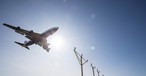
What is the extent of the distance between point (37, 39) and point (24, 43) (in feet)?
28.2

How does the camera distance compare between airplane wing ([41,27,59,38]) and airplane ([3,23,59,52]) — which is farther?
airplane wing ([41,27,59,38])

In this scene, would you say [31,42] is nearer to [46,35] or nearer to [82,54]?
[46,35]

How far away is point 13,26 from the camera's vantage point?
120 ft

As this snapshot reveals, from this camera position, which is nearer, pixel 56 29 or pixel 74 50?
pixel 74 50

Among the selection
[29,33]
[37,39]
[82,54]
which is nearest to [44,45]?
[37,39]

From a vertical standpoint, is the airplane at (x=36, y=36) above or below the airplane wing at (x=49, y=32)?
below

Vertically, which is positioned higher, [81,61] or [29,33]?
[29,33]

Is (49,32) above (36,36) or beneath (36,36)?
above

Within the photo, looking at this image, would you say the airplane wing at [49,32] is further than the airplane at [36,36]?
Yes

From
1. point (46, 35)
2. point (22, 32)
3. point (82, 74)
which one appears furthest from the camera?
point (46, 35)

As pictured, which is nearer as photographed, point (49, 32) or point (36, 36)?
point (36, 36)

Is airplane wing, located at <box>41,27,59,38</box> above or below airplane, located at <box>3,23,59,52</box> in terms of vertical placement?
above

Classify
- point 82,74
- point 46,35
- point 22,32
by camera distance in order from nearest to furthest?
1. point 82,74
2. point 22,32
3. point 46,35

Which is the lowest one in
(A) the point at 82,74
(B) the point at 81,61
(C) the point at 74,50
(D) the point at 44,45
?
(A) the point at 82,74
